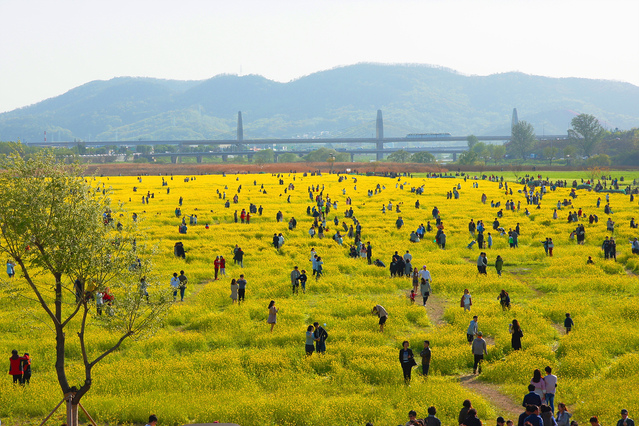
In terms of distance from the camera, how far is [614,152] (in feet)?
487

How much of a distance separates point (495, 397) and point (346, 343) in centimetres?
525

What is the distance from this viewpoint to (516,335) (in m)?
17.2

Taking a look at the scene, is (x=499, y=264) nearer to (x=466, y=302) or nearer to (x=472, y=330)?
(x=466, y=302)

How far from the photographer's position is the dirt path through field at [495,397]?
44.8 feet

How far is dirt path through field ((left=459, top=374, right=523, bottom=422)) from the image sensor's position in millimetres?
13661

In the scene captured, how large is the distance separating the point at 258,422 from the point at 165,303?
3721mm

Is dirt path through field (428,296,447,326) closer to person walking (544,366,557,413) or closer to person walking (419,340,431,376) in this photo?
person walking (419,340,431,376)

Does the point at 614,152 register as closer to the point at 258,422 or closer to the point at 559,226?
the point at 559,226

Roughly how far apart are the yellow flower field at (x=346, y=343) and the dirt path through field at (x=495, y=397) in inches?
4.7

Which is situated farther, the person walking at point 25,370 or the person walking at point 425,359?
the person walking at point 425,359

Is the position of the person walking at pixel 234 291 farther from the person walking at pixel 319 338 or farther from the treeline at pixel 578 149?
the treeline at pixel 578 149

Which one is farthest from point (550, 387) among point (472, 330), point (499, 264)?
point (499, 264)

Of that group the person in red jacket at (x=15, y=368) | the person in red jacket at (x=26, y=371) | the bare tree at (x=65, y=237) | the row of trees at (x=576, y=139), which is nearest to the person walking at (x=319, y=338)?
the bare tree at (x=65, y=237)

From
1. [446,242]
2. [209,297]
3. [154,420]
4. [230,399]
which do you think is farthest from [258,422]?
[446,242]
